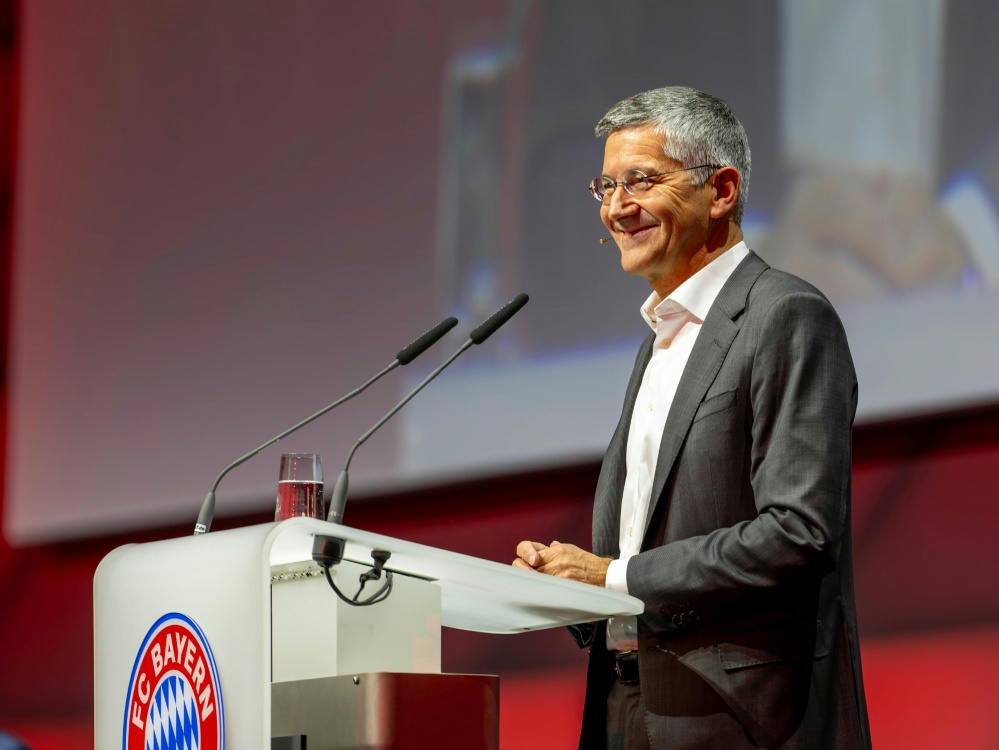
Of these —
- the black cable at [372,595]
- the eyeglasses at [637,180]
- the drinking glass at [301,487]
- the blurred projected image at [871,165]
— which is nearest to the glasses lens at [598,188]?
the eyeglasses at [637,180]

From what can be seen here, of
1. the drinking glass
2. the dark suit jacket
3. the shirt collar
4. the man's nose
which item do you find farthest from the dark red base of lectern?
the man's nose

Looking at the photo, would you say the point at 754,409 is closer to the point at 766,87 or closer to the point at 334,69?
the point at 766,87

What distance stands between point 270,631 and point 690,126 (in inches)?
45.7

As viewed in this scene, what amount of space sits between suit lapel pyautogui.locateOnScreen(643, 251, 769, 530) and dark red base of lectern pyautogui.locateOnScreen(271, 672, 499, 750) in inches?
18.8

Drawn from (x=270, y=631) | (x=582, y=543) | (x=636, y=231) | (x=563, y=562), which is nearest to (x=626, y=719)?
(x=563, y=562)

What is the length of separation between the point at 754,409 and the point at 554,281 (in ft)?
5.87

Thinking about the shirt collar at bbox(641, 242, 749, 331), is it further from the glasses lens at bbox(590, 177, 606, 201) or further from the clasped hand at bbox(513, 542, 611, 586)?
the clasped hand at bbox(513, 542, 611, 586)

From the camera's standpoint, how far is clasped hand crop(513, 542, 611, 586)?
1783mm

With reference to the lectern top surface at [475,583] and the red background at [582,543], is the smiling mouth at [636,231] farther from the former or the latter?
the red background at [582,543]

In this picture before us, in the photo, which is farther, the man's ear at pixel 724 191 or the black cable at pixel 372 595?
the man's ear at pixel 724 191

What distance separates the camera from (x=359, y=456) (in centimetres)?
389

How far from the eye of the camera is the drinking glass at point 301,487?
6.59ft

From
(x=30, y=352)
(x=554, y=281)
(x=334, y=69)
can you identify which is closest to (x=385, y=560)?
(x=554, y=281)

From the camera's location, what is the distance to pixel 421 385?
1.90 m
